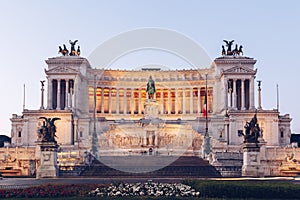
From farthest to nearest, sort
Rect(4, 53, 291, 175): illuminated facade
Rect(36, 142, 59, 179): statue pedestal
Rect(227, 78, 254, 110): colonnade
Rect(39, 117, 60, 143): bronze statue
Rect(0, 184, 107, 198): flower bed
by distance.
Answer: Rect(227, 78, 254, 110): colonnade < Rect(4, 53, 291, 175): illuminated facade < Rect(39, 117, 60, 143): bronze statue < Rect(36, 142, 59, 179): statue pedestal < Rect(0, 184, 107, 198): flower bed

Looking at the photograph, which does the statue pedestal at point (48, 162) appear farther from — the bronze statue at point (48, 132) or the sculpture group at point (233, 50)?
the sculpture group at point (233, 50)

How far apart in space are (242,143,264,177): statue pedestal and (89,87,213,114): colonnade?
66.4 m

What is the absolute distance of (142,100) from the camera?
127 meters

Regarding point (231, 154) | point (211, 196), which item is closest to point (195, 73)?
point (231, 154)

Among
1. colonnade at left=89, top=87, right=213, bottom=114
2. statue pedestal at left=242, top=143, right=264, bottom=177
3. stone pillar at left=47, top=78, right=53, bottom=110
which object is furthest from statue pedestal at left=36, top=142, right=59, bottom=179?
colonnade at left=89, top=87, right=213, bottom=114

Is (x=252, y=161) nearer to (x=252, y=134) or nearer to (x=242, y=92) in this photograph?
(x=252, y=134)

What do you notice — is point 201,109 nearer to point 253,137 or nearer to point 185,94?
point 185,94

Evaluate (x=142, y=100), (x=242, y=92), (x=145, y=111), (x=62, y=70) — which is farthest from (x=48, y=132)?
(x=142, y=100)

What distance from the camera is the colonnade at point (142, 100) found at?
123m

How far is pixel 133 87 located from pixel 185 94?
1213 cm

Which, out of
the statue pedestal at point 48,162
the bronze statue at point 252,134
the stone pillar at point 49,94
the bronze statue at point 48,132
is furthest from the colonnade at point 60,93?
the bronze statue at point 252,134

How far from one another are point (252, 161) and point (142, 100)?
73.1 meters

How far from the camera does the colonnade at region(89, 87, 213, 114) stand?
403 feet

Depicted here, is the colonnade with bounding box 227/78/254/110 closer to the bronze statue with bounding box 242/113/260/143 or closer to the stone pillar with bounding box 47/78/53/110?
the stone pillar with bounding box 47/78/53/110
